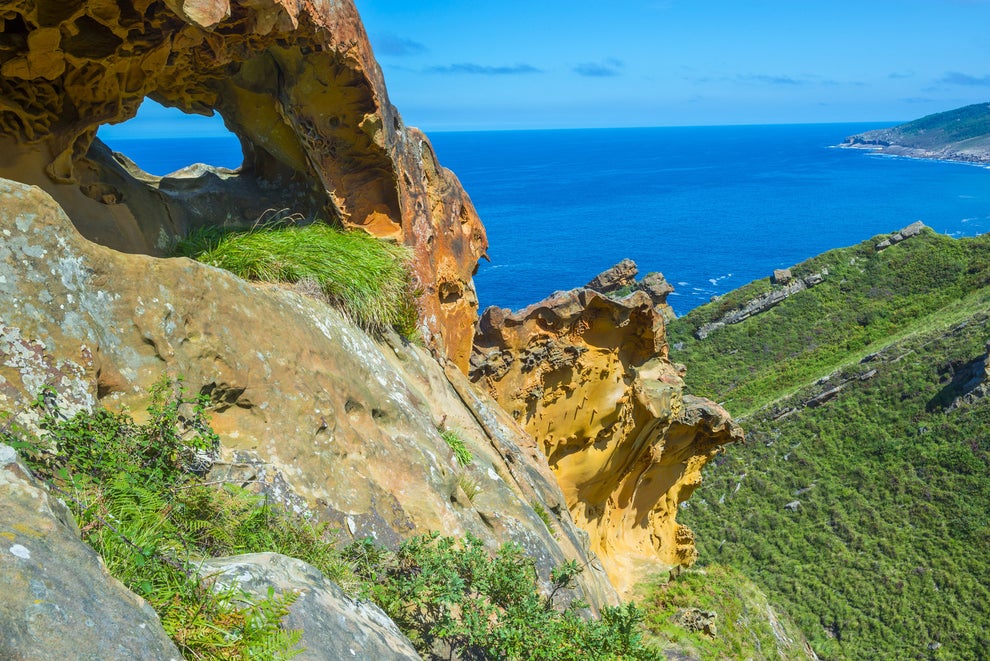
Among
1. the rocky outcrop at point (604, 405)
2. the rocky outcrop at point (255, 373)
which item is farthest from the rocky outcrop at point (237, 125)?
the rocky outcrop at point (604, 405)

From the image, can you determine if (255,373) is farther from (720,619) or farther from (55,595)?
(720,619)

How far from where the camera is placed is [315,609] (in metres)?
3.70

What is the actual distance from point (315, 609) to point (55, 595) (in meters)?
1.20

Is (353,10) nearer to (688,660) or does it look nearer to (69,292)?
(69,292)

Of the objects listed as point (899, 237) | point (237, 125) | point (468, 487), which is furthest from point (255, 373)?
point (899, 237)

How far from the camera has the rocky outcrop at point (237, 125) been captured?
6.05 m

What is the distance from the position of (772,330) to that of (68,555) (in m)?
54.1

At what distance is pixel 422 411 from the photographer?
7492 mm

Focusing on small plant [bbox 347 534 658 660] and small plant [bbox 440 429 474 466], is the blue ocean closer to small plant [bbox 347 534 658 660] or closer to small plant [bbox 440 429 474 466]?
small plant [bbox 440 429 474 466]

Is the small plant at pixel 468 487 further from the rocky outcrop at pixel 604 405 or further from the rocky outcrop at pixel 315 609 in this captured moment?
the rocky outcrop at pixel 604 405

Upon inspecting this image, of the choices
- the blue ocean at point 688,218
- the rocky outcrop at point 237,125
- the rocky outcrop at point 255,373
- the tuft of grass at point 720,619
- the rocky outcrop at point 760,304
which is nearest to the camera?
the rocky outcrop at point 255,373

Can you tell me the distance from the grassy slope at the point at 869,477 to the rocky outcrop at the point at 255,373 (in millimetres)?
21637

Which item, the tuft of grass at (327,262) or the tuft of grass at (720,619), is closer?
the tuft of grass at (327,262)

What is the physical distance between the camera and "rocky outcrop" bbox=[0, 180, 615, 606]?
440cm
